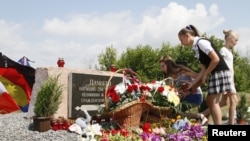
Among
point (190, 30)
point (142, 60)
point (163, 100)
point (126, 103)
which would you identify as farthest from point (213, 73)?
point (142, 60)

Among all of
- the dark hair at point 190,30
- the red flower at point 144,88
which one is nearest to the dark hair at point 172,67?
the red flower at point 144,88

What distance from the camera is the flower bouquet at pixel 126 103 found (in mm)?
6176

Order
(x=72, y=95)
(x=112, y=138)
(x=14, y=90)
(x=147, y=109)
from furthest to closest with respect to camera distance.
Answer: (x=14, y=90)
(x=72, y=95)
(x=147, y=109)
(x=112, y=138)

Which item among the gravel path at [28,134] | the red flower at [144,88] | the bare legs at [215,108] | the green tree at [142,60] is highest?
the green tree at [142,60]

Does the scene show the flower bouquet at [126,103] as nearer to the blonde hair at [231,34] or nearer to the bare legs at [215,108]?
the bare legs at [215,108]

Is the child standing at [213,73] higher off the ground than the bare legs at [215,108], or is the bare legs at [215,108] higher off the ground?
the child standing at [213,73]

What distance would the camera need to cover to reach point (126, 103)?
20.6ft

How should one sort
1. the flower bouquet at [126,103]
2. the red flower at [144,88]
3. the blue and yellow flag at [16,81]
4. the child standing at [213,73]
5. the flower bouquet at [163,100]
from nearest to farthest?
the child standing at [213,73] → the flower bouquet at [126,103] → the red flower at [144,88] → the flower bouquet at [163,100] → the blue and yellow flag at [16,81]

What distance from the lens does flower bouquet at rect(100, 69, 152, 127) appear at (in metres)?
6.18

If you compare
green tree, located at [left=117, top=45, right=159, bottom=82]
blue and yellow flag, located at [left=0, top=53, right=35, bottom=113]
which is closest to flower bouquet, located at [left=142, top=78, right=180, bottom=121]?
blue and yellow flag, located at [left=0, top=53, right=35, bottom=113]

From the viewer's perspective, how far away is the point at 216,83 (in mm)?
5914

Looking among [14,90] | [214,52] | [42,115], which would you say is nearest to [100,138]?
[42,115]

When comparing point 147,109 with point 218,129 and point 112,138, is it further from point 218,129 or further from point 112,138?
point 218,129

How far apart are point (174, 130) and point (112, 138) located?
1.10 m
